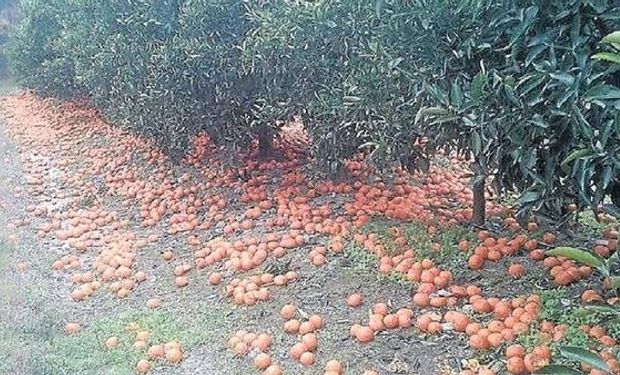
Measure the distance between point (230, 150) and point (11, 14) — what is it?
15.9m

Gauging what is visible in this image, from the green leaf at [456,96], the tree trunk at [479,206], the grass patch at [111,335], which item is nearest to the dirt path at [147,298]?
the grass patch at [111,335]

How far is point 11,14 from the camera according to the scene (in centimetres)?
1834

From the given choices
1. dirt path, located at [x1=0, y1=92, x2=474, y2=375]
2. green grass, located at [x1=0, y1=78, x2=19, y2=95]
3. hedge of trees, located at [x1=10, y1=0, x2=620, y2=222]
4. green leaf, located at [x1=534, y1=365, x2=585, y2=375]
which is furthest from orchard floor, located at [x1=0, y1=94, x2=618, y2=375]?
green grass, located at [x1=0, y1=78, x2=19, y2=95]

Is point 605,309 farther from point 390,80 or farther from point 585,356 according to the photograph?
point 390,80

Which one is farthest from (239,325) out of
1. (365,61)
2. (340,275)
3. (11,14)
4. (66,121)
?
(11,14)

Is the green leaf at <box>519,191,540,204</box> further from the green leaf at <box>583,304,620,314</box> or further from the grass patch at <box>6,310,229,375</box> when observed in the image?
the grass patch at <box>6,310,229,375</box>

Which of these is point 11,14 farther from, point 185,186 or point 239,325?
point 239,325

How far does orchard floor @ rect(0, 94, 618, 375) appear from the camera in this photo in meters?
3.10

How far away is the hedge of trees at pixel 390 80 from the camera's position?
2.47m

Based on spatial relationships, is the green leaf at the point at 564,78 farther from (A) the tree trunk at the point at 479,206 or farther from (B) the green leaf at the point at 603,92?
(A) the tree trunk at the point at 479,206

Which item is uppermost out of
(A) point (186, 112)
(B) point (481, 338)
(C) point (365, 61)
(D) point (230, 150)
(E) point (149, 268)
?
(C) point (365, 61)

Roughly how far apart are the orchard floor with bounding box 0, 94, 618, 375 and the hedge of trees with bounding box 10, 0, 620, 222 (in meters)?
0.44

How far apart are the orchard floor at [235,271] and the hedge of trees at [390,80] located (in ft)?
1.44

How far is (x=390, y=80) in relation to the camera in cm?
353
